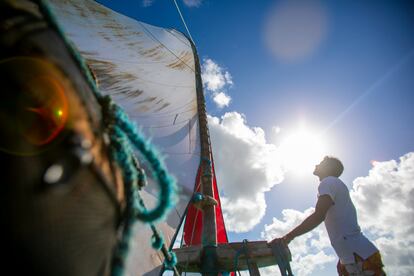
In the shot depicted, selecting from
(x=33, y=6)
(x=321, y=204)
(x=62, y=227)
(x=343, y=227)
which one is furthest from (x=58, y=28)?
(x=343, y=227)

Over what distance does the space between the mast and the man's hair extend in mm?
1508

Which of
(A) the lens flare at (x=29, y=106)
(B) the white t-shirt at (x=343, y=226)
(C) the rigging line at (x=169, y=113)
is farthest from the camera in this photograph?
(C) the rigging line at (x=169, y=113)

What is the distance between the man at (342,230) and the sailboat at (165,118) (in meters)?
0.46

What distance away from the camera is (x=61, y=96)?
17.9 inches

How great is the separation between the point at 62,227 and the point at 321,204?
97.3 inches

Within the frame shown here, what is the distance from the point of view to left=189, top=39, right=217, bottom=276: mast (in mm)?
2678

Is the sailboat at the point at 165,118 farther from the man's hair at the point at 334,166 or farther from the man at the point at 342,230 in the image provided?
the man's hair at the point at 334,166

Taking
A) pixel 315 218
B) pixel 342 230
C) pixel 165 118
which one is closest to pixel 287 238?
pixel 315 218

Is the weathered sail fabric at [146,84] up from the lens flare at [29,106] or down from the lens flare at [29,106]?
up

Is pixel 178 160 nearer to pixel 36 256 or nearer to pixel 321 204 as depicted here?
pixel 321 204

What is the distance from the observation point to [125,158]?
0.55 meters

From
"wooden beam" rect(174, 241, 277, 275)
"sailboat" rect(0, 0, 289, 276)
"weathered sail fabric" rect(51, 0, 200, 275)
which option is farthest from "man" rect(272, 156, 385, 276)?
"weathered sail fabric" rect(51, 0, 200, 275)

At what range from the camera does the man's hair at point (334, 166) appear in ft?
9.23

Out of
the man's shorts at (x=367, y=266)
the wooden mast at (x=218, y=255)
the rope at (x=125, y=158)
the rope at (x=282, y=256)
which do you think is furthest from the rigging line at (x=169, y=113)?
the man's shorts at (x=367, y=266)
